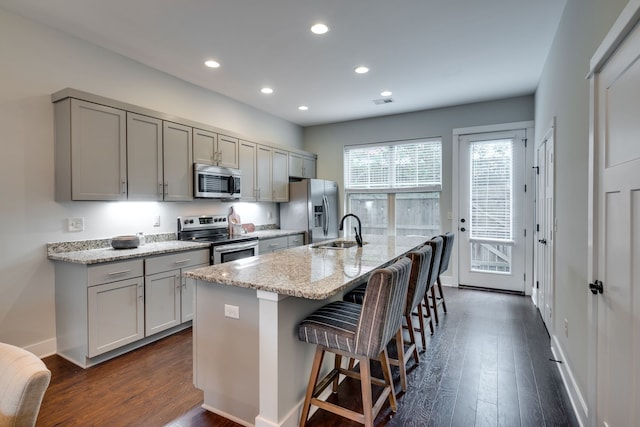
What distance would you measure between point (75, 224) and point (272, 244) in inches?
89.6

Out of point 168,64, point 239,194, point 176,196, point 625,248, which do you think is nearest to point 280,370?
point 625,248

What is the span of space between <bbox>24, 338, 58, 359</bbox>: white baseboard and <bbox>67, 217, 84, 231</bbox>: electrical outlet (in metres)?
0.98

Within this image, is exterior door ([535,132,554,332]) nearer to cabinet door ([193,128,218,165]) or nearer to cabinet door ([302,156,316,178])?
cabinet door ([302,156,316,178])

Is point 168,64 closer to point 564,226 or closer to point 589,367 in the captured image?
point 564,226

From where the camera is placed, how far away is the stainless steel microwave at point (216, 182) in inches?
150

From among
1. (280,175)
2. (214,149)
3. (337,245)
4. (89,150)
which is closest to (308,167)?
(280,175)

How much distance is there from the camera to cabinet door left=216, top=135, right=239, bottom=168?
4.15 m

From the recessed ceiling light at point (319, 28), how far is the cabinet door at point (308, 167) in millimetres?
3069

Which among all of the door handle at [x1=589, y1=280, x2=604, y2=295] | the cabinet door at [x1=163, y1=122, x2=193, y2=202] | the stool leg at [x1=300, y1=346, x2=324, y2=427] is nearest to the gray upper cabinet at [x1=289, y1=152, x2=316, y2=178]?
the cabinet door at [x1=163, y1=122, x2=193, y2=202]

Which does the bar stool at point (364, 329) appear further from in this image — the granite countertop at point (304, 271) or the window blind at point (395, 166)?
the window blind at point (395, 166)

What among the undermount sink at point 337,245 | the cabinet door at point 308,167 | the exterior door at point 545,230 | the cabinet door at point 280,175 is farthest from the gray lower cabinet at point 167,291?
the exterior door at point 545,230

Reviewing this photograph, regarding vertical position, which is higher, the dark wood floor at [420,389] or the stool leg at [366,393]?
the stool leg at [366,393]

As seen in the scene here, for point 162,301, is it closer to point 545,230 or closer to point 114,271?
point 114,271

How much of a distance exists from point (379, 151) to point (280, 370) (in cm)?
460
